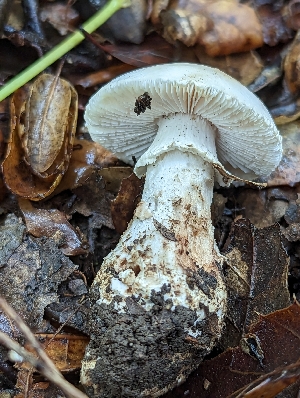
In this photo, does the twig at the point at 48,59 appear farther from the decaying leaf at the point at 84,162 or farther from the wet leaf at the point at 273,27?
the wet leaf at the point at 273,27

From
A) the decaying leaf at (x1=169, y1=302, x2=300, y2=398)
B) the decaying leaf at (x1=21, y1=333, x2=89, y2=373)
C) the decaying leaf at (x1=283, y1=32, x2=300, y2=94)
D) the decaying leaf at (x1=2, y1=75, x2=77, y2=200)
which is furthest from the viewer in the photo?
the decaying leaf at (x1=283, y1=32, x2=300, y2=94)

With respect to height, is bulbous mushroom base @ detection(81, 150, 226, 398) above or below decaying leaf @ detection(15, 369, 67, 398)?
above

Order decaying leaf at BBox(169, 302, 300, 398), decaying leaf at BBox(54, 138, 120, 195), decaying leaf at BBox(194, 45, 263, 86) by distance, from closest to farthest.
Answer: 1. decaying leaf at BBox(169, 302, 300, 398)
2. decaying leaf at BBox(54, 138, 120, 195)
3. decaying leaf at BBox(194, 45, 263, 86)

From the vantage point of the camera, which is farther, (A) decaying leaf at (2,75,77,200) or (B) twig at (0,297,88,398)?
(A) decaying leaf at (2,75,77,200)

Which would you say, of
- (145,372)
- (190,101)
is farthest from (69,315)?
(190,101)

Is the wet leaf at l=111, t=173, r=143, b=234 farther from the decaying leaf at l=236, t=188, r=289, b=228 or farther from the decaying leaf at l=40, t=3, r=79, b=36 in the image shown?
the decaying leaf at l=40, t=3, r=79, b=36

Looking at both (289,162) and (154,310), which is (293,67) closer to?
(289,162)

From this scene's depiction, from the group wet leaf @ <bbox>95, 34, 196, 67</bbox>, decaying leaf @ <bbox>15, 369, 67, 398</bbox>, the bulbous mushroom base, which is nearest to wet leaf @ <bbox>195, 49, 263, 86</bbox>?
wet leaf @ <bbox>95, 34, 196, 67</bbox>

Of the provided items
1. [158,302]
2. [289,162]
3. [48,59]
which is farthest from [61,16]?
[158,302]
